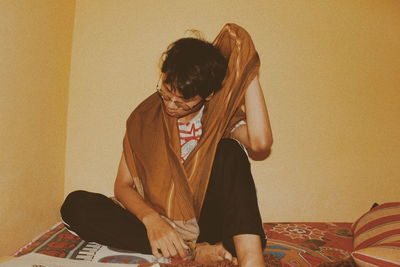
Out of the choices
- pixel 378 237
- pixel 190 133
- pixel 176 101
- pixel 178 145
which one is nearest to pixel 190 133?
pixel 190 133

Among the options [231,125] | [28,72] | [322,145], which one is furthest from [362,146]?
[28,72]

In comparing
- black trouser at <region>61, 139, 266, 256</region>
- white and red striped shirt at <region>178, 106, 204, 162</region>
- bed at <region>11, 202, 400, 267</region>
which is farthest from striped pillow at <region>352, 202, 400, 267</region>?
white and red striped shirt at <region>178, 106, 204, 162</region>

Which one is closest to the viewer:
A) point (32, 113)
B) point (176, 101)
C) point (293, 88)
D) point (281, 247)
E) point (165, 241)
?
point (165, 241)

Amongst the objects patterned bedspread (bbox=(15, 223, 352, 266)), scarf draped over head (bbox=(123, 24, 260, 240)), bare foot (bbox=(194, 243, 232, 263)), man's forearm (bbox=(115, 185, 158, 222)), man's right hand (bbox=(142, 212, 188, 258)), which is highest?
scarf draped over head (bbox=(123, 24, 260, 240))

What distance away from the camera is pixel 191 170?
113cm

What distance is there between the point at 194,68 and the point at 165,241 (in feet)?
1.81

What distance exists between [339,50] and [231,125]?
2.64 feet

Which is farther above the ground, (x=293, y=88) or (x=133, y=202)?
(x=293, y=88)

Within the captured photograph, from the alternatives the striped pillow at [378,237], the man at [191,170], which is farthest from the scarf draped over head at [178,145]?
the striped pillow at [378,237]

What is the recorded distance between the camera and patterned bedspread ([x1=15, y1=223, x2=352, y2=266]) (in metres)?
1.06

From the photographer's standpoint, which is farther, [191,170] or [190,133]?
[190,133]

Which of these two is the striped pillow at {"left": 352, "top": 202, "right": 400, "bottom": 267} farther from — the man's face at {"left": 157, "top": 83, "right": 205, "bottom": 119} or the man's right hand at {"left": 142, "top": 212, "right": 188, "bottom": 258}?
the man's face at {"left": 157, "top": 83, "right": 205, "bottom": 119}

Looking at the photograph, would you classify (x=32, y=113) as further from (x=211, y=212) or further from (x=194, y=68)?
(x=211, y=212)

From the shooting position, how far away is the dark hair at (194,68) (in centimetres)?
109
